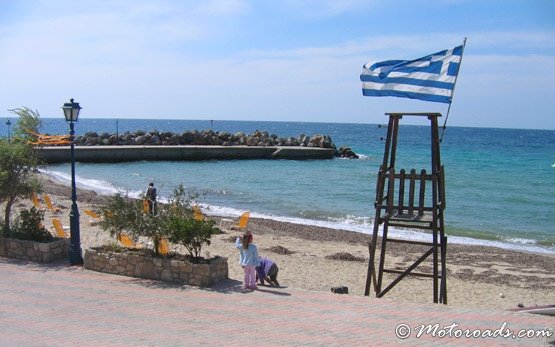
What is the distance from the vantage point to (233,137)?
63094 mm

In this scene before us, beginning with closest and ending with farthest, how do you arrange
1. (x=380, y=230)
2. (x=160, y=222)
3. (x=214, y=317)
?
1. (x=214, y=317)
2. (x=160, y=222)
3. (x=380, y=230)

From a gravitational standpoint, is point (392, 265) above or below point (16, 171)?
below

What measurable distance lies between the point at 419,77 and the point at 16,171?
841cm

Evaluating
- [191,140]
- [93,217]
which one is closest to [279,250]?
[93,217]

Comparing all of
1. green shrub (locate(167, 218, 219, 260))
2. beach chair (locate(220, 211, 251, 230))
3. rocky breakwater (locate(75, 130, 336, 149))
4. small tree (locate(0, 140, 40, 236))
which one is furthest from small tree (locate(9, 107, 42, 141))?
rocky breakwater (locate(75, 130, 336, 149))

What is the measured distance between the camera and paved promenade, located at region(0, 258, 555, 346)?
7449 mm

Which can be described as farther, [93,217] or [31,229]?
[93,217]

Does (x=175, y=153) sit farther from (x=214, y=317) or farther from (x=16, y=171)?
(x=214, y=317)

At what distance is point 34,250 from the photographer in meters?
12.0

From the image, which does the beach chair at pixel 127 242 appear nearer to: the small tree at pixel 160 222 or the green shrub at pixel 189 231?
the small tree at pixel 160 222

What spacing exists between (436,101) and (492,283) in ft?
22.2

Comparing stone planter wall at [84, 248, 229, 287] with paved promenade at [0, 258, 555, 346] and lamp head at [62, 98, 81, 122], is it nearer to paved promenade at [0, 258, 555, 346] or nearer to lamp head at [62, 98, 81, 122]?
paved promenade at [0, 258, 555, 346]

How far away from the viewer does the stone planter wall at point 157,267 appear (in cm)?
1031

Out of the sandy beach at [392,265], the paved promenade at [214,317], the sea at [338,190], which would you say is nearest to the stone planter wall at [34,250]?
the sandy beach at [392,265]
